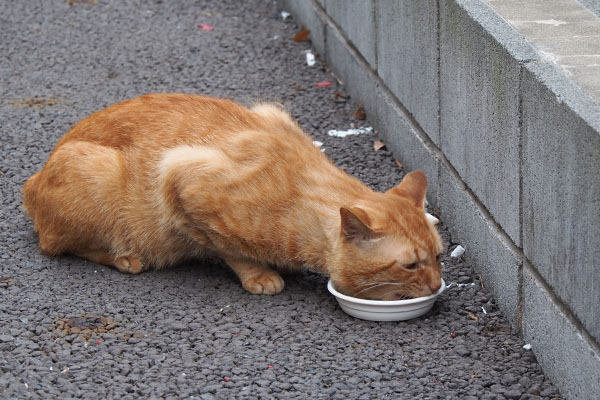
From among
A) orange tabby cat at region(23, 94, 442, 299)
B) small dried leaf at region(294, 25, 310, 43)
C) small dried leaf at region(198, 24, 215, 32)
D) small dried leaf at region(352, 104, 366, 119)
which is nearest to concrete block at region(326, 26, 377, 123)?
small dried leaf at region(352, 104, 366, 119)

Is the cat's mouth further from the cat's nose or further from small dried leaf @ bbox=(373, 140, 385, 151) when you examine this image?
small dried leaf @ bbox=(373, 140, 385, 151)

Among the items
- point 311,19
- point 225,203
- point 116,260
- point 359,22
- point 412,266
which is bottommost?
point 116,260

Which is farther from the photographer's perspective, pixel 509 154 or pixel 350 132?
pixel 350 132

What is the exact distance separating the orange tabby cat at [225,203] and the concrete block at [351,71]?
1765 mm

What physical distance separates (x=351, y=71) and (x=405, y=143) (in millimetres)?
1365

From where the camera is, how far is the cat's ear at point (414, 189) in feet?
14.5

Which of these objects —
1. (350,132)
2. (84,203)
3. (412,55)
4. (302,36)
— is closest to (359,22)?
(350,132)

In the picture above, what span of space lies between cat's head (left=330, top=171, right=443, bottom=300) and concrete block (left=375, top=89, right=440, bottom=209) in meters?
1.20

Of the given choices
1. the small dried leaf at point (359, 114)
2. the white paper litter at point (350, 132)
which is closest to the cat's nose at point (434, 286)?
the white paper litter at point (350, 132)

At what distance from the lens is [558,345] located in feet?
12.0

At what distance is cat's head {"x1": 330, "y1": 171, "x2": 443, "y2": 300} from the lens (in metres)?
4.11

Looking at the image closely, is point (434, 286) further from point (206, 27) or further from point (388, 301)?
point (206, 27)

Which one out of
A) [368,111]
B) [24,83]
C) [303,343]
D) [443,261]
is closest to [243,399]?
[303,343]

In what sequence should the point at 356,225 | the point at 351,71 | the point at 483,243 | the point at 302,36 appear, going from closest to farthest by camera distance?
the point at 356,225 → the point at 483,243 → the point at 351,71 → the point at 302,36
